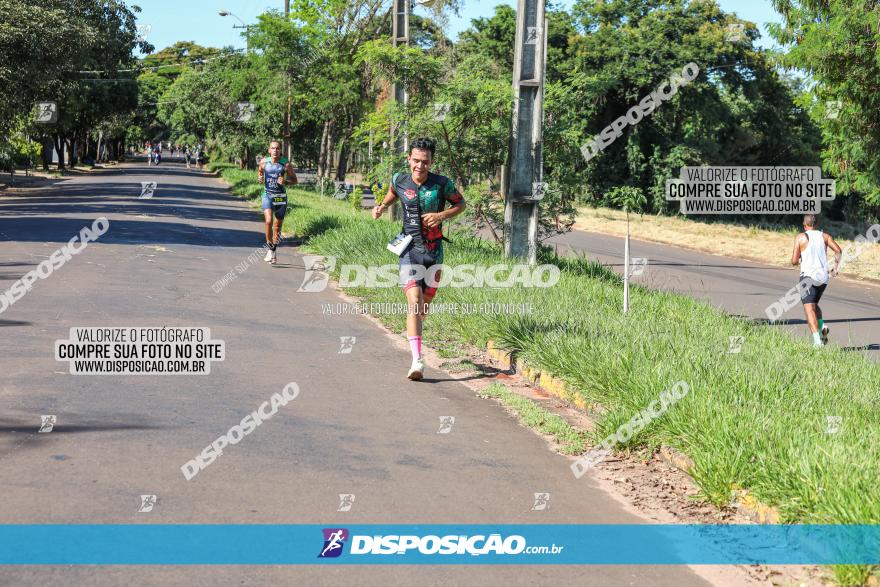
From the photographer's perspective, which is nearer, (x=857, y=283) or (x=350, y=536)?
(x=350, y=536)

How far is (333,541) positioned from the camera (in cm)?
473

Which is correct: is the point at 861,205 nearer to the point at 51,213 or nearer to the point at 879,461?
the point at 51,213

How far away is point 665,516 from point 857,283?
59.0 ft

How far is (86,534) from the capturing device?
14.9 feet

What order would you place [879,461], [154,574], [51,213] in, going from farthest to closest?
1. [51,213]
2. [879,461]
3. [154,574]

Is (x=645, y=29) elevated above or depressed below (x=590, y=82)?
above

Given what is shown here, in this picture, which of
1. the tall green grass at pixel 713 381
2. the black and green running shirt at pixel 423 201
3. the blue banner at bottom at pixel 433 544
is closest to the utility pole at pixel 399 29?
the tall green grass at pixel 713 381

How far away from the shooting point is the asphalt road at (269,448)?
4656mm

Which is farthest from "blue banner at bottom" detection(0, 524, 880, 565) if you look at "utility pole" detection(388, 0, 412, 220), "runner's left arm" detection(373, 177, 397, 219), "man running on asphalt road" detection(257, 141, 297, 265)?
"utility pole" detection(388, 0, 412, 220)

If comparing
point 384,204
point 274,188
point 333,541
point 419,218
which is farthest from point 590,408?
point 274,188

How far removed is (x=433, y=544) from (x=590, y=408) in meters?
3.04

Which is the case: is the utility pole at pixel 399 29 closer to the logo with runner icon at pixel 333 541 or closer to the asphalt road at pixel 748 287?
the asphalt road at pixel 748 287

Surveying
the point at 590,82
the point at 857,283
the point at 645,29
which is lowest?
the point at 857,283

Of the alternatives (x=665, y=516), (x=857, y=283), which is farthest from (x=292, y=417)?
(x=857, y=283)
